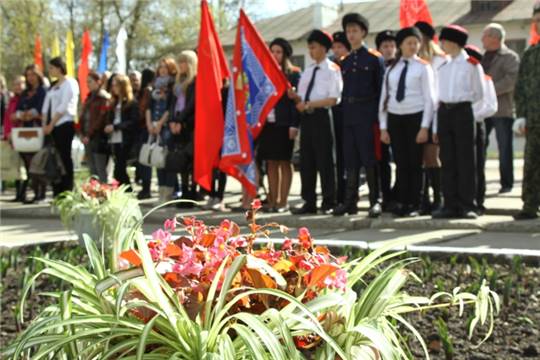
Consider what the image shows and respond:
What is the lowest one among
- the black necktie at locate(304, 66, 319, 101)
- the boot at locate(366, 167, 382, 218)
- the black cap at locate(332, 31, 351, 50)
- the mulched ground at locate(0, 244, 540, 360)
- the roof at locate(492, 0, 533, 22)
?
the mulched ground at locate(0, 244, 540, 360)

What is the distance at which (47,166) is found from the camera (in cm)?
1275

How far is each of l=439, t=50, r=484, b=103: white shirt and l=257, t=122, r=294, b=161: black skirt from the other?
2200 millimetres

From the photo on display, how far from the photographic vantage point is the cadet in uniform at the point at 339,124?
10773 mm

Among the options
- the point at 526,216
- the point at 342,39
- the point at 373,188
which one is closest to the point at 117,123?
the point at 342,39

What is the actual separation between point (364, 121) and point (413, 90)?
69 centimetres

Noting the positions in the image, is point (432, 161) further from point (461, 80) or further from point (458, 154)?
point (461, 80)

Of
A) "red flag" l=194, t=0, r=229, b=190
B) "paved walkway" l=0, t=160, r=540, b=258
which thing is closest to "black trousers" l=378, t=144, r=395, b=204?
"paved walkway" l=0, t=160, r=540, b=258

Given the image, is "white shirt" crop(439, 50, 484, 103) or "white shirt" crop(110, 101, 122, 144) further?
"white shirt" crop(110, 101, 122, 144)

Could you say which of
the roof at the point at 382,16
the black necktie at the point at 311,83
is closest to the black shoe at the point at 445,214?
the black necktie at the point at 311,83

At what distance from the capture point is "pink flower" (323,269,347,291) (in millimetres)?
2477

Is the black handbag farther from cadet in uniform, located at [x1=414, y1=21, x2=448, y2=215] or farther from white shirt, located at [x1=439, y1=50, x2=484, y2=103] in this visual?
white shirt, located at [x1=439, y1=50, x2=484, y2=103]

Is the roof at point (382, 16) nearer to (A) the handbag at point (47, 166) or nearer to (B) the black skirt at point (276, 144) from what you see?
(A) the handbag at point (47, 166)

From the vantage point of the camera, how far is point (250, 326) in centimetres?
219

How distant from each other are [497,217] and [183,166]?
3974mm
